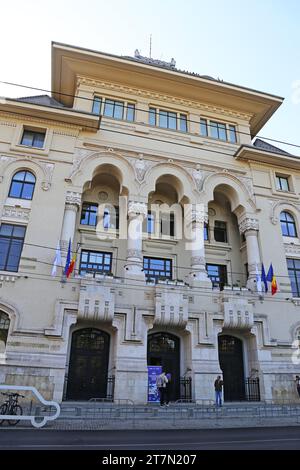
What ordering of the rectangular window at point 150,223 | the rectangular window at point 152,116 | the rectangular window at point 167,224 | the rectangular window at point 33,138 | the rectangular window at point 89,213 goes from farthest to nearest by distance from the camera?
the rectangular window at point 152,116
the rectangular window at point 167,224
the rectangular window at point 150,223
the rectangular window at point 89,213
the rectangular window at point 33,138

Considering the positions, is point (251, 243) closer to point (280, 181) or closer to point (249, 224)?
point (249, 224)

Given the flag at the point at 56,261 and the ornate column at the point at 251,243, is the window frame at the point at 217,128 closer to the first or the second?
the ornate column at the point at 251,243

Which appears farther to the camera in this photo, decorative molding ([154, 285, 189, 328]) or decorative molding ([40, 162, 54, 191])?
decorative molding ([40, 162, 54, 191])

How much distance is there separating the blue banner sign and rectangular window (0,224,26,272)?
9.88 meters

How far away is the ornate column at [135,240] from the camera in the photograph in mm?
21284

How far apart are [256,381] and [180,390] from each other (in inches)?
190

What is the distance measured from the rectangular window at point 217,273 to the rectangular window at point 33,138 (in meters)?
15.5

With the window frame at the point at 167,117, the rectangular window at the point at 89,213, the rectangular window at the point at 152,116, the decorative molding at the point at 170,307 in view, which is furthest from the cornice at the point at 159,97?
the decorative molding at the point at 170,307

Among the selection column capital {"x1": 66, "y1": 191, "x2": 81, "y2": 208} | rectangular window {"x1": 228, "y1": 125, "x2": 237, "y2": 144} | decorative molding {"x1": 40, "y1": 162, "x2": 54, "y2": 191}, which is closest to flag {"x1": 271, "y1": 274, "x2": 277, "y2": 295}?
rectangular window {"x1": 228, "y1": 125, "x2": 237, "y2": 144}

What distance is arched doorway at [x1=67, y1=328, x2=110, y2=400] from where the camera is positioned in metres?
18.9

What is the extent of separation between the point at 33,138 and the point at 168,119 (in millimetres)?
11025

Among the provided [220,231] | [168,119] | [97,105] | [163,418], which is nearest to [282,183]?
[220,231]

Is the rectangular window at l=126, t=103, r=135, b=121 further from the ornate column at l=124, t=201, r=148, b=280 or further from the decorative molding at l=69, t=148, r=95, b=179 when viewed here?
the ornate column at l=124, t=201, r=148, b=280

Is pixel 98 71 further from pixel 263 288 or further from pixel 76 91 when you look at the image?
pixel 263 288
